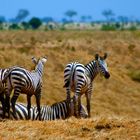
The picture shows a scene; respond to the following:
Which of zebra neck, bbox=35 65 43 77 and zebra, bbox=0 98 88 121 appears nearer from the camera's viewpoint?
zebra neck, bbox=35 65 43 77

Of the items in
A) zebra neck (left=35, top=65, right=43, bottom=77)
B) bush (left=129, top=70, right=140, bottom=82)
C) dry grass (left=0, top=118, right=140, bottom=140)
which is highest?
bush (left=129, top=70, right=140, bottom=82)

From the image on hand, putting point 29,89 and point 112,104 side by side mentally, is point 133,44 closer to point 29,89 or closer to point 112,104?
point 112,104

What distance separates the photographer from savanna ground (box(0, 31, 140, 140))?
1197cm

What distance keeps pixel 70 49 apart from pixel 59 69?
5.70 meters

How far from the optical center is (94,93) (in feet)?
98.5

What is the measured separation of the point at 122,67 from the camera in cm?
3738

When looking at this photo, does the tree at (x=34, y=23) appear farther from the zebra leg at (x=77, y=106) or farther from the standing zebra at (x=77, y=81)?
the zebra leg at (x=77, y=106)

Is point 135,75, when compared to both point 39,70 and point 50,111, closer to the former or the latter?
point 50,111

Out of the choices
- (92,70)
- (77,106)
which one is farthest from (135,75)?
(77,106)

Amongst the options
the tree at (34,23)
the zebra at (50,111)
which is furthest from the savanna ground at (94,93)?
the tree at (34,23)

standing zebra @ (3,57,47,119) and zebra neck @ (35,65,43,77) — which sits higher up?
zebra neck @ (35,65,43,77)

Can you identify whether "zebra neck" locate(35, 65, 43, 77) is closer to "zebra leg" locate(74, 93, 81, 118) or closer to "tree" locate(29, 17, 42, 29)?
"zebra leg" locate(74, 93, 81, 118)

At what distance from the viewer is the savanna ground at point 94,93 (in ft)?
39.3

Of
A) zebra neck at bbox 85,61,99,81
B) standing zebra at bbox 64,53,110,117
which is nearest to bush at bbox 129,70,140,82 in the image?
zebra neck at bbox 85,61,99,81
